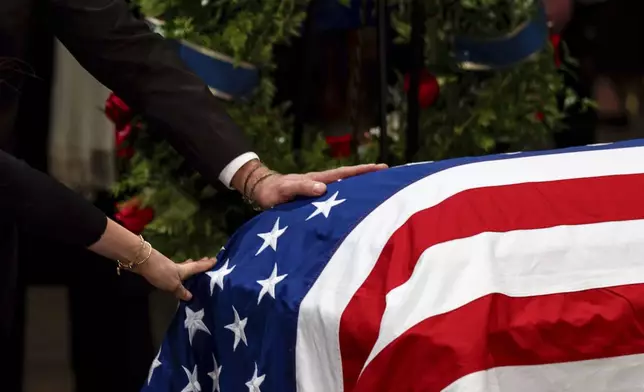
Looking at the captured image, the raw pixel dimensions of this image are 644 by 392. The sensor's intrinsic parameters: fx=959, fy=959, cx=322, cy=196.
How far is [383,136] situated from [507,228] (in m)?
1.13

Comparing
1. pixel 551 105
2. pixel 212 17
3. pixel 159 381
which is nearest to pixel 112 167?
pixel 212 17

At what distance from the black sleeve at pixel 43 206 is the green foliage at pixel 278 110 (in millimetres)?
813

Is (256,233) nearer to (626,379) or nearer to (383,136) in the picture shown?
(626,379)

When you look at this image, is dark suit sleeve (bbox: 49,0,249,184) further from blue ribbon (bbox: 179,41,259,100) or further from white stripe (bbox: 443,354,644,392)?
white stripe (bbox: 443,354,644,392)

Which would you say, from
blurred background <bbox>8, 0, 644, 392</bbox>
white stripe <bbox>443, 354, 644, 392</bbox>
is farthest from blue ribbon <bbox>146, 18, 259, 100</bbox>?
white stripe <bbox>443, 354, 644, 392</bbox>

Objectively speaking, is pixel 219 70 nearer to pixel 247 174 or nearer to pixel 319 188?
pixel 247 174

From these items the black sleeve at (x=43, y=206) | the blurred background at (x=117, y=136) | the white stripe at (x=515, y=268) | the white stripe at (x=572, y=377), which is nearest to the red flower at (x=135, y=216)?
the blurred background at (x=117, y=136)

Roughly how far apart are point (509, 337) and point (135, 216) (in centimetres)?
134

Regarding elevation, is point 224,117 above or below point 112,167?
above

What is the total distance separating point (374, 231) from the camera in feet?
4.02

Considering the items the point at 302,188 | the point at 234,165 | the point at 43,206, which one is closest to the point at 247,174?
the point at 234,165

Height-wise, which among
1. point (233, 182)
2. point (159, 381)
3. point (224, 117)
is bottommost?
point (159, 381)

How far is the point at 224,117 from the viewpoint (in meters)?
1.62

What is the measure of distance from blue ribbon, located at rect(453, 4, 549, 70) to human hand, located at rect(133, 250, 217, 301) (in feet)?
3.86
